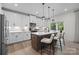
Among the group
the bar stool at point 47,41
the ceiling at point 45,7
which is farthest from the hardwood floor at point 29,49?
the ceiling at point 45,7

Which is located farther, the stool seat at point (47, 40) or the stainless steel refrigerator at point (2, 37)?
the stool seat at point (47, 40)

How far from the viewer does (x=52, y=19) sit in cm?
228

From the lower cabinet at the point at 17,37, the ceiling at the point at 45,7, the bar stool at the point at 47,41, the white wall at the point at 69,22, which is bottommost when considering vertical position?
the bar stool at the point at 47,41

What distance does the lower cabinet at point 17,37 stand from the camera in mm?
2195

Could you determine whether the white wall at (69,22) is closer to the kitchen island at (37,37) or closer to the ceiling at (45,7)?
the ceiling at (45,7)

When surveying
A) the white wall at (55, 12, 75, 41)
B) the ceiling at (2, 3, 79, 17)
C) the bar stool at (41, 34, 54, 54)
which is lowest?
the bar stool at (41, 34, 54, 54)

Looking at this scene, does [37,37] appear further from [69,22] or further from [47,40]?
[69,22]

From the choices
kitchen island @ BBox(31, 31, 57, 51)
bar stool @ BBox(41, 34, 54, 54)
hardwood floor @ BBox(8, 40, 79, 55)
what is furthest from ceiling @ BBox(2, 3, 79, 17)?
hardwood floor @ BBox(8, 40, 79, 55)

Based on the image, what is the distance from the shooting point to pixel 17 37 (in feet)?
7.33

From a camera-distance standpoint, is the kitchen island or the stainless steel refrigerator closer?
the stainless steel refrigerator

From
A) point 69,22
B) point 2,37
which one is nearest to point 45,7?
point 69,22

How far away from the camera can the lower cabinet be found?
2195mm

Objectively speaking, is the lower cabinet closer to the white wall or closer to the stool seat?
the stool seat
